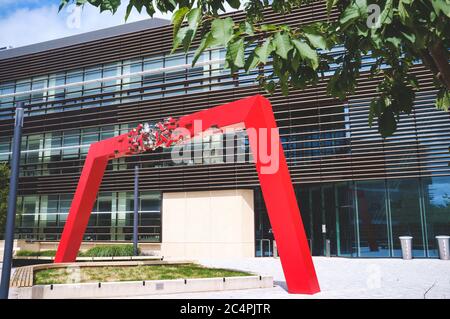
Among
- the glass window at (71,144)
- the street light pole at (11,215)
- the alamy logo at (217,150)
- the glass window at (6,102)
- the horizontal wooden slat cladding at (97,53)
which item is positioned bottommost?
the street light pole at (11,215)

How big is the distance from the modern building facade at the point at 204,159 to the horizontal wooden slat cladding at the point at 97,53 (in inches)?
3.2

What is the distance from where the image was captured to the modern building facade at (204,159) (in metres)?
21.8

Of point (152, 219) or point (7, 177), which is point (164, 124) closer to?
point (152, 219)

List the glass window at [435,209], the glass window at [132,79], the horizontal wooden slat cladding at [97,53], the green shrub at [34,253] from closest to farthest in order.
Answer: the glass window at [435,209], the green shrub at [34,253], the horizontal wooden slat cladding at [97,53], the glass window at [132,79]

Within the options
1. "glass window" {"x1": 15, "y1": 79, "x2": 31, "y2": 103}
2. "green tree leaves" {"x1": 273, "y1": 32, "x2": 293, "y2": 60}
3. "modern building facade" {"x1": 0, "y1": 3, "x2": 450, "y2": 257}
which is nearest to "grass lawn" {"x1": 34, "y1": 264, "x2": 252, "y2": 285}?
"modern building facade" {"x1": 0, "y1": 3, "x2": 450, "y2": 257}

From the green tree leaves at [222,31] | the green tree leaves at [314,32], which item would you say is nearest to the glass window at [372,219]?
the green tree leaves at [314,32]

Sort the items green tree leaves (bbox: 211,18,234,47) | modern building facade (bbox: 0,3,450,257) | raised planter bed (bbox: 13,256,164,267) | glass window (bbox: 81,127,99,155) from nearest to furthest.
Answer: green tree leaves (bbox: 211,18,234,47), raised planter bed (bbox: 13,256,164,267), modern building facade (bbox: 0,3,450,257), glass window (bbox: 81,127,99,155)

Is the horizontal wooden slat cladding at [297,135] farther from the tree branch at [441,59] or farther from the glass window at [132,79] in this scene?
the tree branch at [441,59]

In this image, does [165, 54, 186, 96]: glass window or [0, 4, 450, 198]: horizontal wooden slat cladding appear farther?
[165, 54, 186, 96]: glass window

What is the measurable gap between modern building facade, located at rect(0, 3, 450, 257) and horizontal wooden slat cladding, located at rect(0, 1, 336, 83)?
8 centimetres

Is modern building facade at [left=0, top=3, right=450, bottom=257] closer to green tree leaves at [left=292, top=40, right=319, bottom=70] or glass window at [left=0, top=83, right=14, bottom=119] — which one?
glass window at [left=0, top=83, right=14, bottom=119]

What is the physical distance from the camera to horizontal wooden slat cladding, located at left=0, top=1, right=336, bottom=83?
27381 mm
